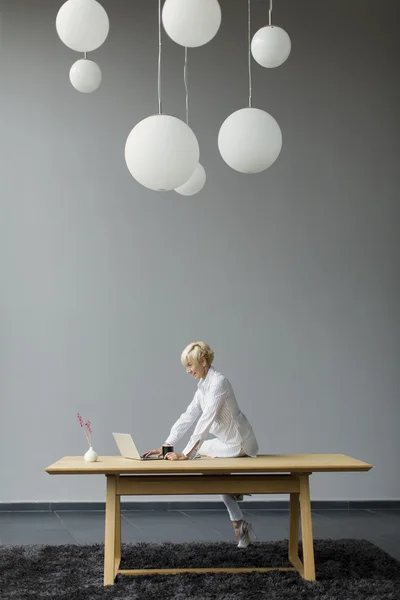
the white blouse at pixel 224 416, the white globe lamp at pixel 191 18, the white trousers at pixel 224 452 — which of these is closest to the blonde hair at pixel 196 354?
the white blouse at pixel 224 416

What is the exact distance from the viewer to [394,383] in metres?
7.00

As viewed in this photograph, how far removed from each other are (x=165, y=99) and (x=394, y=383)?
130 inches

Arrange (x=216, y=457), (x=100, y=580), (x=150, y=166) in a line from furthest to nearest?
(x=216, y=457), (x=100, y=580), (x=150, y=166)

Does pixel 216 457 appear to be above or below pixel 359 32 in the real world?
below

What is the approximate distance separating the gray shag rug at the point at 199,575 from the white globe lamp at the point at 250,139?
7.21ft

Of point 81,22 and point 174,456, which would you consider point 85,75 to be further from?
point 174,456

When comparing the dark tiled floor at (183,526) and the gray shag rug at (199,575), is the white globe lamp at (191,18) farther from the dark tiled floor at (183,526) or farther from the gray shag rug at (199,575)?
the dark tiled floor at (183,526)

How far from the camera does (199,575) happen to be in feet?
14.3

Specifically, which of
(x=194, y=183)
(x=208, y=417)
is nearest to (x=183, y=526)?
(x=208, y=417)

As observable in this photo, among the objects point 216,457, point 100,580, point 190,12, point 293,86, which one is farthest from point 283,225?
point 190,12

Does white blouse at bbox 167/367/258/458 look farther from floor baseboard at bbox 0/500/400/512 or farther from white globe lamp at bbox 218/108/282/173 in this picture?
floor baseboard at bbox 0/500/400/512

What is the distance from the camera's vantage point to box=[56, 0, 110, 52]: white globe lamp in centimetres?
310

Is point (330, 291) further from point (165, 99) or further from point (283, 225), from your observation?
point (165, 99)

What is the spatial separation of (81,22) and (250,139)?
2.69 feet
